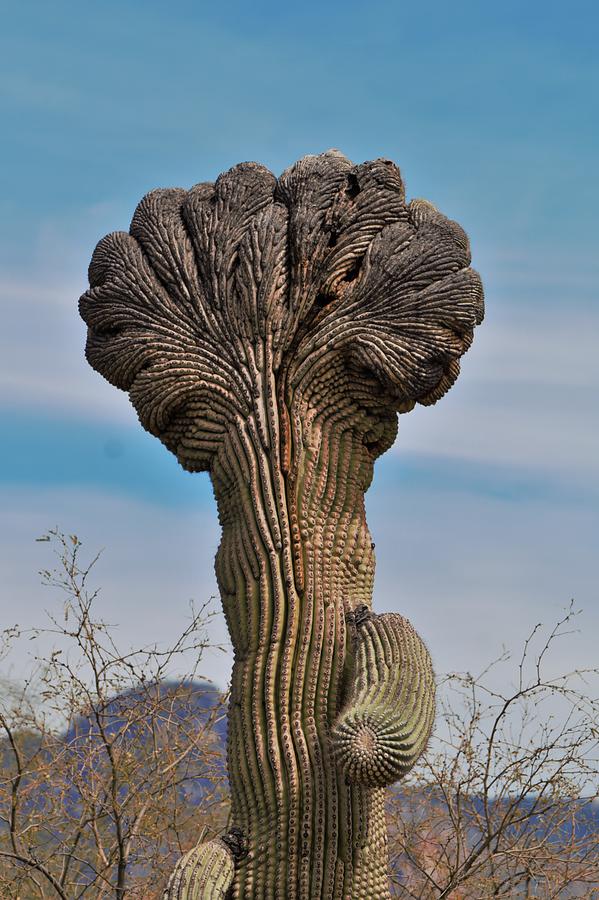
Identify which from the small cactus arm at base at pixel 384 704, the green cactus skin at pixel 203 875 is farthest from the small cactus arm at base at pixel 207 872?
the small cactus arm at base at pixel 384 704

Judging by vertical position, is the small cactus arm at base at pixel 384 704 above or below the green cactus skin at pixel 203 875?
above

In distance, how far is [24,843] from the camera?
35.1 feet

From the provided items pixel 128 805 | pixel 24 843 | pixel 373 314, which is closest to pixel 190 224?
pixel 373 314

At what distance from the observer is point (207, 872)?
19.0 feet

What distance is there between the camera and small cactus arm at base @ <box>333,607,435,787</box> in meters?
5.51

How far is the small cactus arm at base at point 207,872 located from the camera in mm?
5762

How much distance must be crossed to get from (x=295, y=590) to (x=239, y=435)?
2.33 feet

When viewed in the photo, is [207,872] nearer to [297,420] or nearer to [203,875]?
[203,875]

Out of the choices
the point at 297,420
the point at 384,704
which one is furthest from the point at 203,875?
the point at 297,420

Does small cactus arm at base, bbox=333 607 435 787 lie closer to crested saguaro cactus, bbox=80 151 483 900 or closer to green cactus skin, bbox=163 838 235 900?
crested saguaro cactus, bbox=80 151 483 900

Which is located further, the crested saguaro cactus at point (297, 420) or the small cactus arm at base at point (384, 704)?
the crested saguaro cactus at point (297, 420)

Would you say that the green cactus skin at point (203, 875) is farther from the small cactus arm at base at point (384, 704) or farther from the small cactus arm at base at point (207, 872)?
the small cactus arm at base at point (384, 704)

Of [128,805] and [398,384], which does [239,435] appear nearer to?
[398,384]

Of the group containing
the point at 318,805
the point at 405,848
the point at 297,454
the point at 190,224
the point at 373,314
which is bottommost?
the point at 318,805
